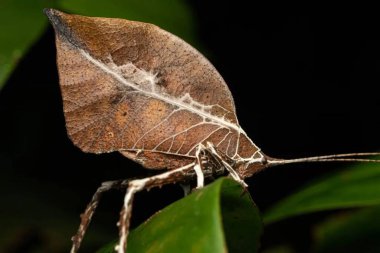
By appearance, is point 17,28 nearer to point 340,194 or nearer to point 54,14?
point 54,14

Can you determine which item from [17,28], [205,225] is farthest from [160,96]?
[205,225]

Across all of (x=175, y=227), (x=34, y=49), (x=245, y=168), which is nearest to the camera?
(x=175, y=227)

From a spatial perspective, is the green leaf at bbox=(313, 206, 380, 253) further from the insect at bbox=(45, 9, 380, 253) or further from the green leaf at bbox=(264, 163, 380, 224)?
the insect at bbox=(45, 9, 380, 253)

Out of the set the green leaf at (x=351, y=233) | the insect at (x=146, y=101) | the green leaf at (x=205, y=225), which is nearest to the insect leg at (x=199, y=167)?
the insect at (x=146, y=101)

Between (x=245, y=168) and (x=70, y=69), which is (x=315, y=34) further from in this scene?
(x=70, y=69)

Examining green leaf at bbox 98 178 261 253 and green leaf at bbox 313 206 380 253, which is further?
green leaf at bbox 313 206 380 253

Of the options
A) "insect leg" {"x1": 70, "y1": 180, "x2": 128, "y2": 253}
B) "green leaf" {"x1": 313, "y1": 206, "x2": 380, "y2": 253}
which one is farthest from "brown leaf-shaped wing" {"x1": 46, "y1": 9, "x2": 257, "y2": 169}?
"green leaf" {"x1": 313, "y1": 206, "x2": 380, "y2": 253}

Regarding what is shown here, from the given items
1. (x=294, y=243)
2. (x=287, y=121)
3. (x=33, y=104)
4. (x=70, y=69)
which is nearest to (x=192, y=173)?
(x=70, y=69)

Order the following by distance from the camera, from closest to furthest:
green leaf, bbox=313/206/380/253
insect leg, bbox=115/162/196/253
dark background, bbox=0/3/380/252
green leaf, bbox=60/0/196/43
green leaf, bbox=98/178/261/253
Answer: green leaf, bbox=98/178/261/253 < insect leg, bbox=115/162/196/253 < green leaf, bbox=60/0/196/43 < green leaf, bbox=313/206/380/253 < dark background, bbox=0/3/380/252
